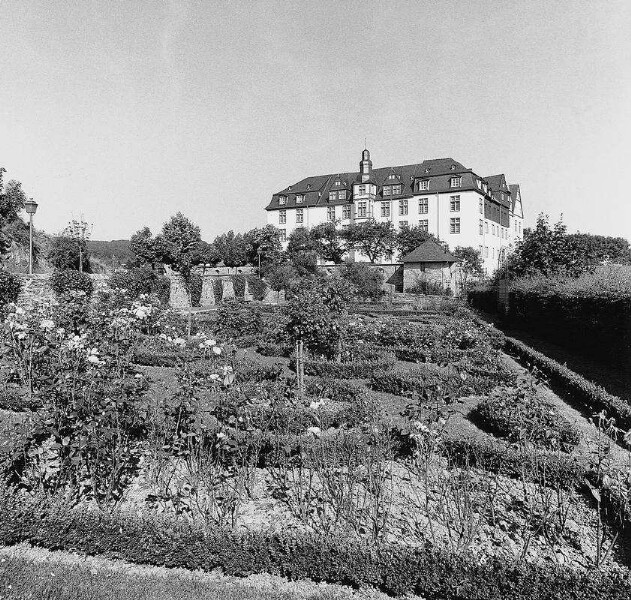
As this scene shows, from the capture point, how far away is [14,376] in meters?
8.18

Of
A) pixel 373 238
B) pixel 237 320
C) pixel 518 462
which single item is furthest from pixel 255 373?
pixel 373 238

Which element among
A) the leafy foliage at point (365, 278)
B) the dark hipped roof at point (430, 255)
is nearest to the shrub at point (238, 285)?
the leafy foliage at point (365, 278)

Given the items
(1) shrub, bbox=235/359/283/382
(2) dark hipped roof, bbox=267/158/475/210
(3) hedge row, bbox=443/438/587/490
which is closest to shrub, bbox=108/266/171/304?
(1) shrub, bbox=235/359/283/382

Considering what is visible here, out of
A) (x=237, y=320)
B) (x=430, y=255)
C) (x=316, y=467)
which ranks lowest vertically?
(x=316, y=467)

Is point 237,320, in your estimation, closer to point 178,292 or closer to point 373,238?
point 178,292

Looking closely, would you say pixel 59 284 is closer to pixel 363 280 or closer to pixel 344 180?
pixel 363 280

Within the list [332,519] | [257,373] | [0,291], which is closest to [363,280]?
[0,291]

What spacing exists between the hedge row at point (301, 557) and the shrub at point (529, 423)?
2.40 metres

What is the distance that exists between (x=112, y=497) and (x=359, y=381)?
6120 mm

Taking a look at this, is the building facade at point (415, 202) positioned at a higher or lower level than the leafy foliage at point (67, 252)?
higher

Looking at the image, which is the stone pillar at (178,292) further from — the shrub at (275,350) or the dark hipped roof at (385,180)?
Result: the dark hipped roof at (385,180)

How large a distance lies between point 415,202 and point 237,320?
1524 inches

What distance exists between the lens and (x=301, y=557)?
3676mm

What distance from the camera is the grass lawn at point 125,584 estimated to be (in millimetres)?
3357
